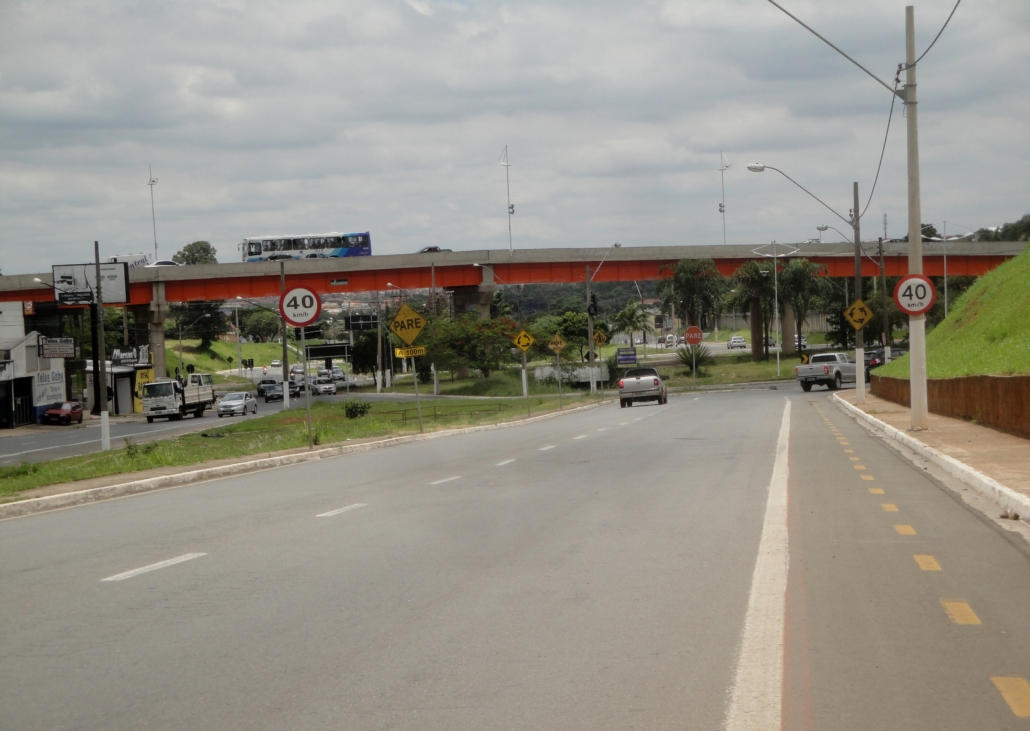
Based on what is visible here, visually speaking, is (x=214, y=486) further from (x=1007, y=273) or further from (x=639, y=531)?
(x=1007, y=273)

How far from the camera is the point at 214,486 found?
16969 millimetres

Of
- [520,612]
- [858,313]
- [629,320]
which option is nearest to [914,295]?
[520,612]

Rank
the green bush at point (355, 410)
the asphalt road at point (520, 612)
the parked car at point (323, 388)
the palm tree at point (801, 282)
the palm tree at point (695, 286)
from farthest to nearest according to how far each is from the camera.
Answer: the palm tree at point (695, 286)
the parked car at point (323, 388)
the palm tree at point (801, 282)
the green bush at point (355, 410)
the asphalt road at point (520, 612)

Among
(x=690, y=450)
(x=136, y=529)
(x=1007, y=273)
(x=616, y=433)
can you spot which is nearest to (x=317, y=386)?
(x=1007, y=273)

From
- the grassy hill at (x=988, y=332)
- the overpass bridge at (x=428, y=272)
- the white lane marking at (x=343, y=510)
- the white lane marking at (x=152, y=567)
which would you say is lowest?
the white lane marking at (x=343, y=510)

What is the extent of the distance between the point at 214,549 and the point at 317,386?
82691 millimetres

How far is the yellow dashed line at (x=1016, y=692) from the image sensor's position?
5.09m

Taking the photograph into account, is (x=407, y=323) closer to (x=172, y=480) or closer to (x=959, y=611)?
(x=172, y=480)

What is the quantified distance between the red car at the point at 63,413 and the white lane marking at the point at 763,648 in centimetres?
6166

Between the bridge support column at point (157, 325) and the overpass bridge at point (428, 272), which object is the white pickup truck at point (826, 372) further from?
the bridge support column at point (157, 325)

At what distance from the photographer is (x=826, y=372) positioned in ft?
197

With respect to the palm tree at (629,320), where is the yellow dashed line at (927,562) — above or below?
below

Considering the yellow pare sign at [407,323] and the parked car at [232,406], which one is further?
the parked car at [232,406]

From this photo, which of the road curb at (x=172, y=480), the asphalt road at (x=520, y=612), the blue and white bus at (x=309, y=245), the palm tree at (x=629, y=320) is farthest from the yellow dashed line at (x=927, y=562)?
the palm tree at (x=629, y=320)
